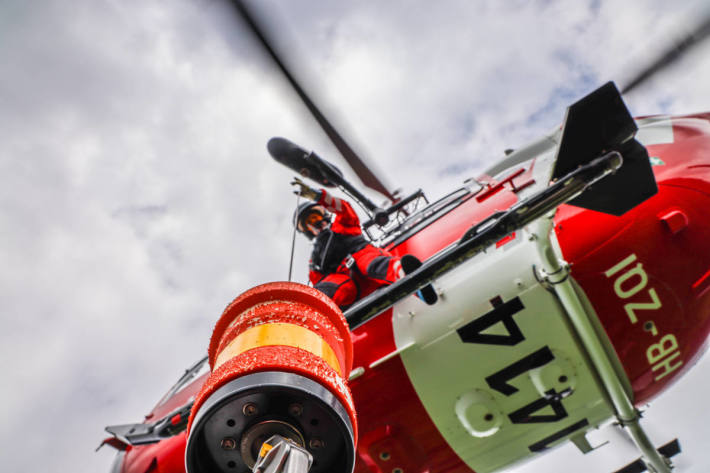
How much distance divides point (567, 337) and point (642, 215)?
922 millimetres

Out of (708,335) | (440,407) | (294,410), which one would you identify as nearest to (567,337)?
(440,407)

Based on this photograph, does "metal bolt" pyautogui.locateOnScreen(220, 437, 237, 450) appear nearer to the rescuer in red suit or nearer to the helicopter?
the helicopter

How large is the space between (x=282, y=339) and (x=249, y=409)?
19cm

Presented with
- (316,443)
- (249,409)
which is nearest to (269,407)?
(249,409)

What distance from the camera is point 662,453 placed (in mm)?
3162

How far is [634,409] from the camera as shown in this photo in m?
2.71

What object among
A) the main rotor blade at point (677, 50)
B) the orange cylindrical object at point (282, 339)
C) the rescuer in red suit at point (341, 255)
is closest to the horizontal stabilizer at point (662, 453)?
the rescuer in red suit at point (341, 255)

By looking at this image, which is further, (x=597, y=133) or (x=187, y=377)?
(x=187, y=377)

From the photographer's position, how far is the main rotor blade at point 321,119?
174 cm

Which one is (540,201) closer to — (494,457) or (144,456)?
(494,457)

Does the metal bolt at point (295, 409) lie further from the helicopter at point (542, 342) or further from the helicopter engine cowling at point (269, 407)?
the helicopter at point (542, 342)

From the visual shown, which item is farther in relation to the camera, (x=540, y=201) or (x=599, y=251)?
(x=599, y=251)

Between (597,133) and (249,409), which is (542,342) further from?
(249,409)

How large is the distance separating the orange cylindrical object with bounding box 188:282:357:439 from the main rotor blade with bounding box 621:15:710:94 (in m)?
1.85
